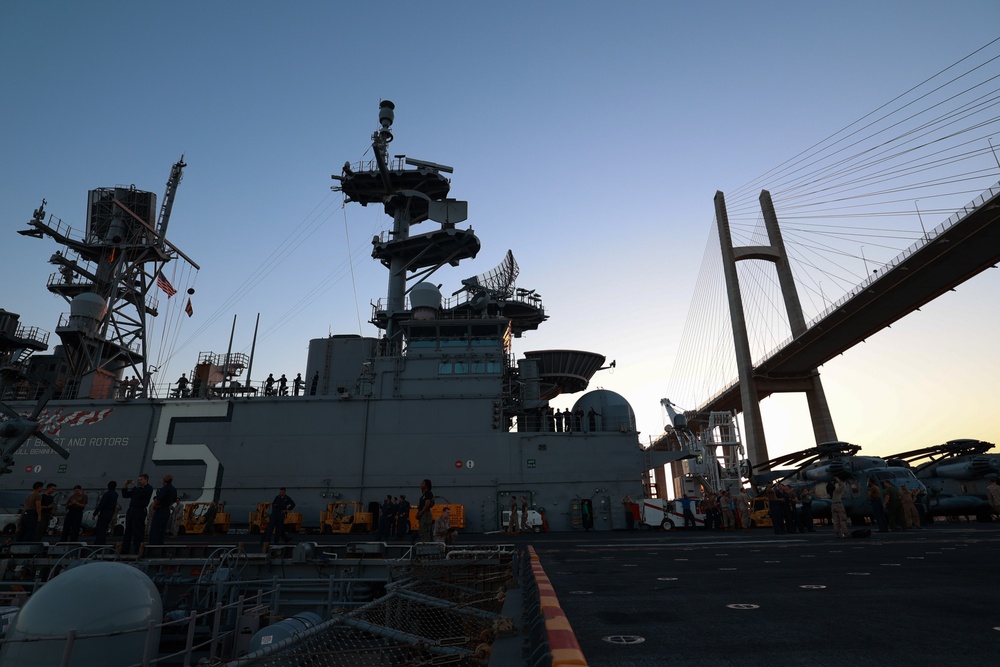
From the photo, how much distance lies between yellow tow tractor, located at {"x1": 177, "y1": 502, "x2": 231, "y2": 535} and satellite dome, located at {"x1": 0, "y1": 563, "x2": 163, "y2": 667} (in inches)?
662

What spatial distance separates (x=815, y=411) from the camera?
46.6m

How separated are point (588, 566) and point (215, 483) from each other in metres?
17.8

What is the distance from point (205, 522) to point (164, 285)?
17.8 m

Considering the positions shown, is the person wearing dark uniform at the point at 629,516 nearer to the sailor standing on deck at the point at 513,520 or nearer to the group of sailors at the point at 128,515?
the sailor standing on deck at the point at 513,520

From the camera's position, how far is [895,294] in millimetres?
33781

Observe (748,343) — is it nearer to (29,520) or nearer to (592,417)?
(592,417)

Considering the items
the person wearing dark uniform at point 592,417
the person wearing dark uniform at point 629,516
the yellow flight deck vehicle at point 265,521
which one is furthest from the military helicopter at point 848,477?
the yellow flight deck vehicle at point 265,521

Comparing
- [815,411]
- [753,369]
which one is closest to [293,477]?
[753,369]

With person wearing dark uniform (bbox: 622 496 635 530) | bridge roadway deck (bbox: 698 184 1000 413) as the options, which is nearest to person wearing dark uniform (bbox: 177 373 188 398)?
person wearing dark uniform (bbox: 622 496 635 530)

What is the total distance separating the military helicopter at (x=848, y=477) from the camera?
18.8 metres

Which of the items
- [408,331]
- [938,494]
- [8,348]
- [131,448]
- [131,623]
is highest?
[8,348]

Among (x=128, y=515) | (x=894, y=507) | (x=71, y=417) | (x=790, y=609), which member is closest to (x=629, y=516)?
(x=894, y=507)

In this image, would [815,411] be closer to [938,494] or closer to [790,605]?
[938,494]

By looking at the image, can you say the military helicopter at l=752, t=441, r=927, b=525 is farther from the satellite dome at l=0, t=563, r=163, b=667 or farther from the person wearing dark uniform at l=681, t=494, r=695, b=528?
the satellite dome at l=0, t=563, r=163, b=667
